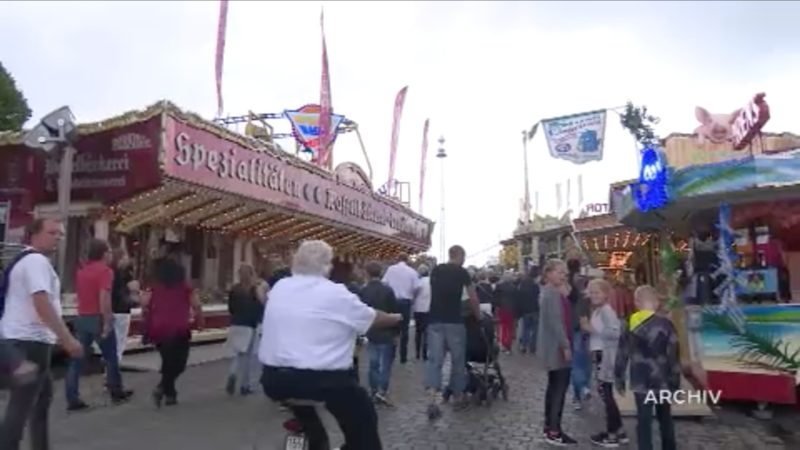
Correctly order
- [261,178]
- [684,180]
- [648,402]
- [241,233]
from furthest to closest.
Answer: [241,233] → [261,178] → [684,180] → [648,402]

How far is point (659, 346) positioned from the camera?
5.94m

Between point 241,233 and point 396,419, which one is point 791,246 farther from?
point 241,233

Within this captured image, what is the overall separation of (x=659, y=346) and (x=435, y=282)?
3.12 m

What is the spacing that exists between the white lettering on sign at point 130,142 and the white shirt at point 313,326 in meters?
8.67

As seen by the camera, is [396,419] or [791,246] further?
[791,246]

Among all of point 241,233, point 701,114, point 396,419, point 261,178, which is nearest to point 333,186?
point 241,233

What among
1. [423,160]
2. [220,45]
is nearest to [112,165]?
[220,45]

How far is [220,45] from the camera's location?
59.5 feet

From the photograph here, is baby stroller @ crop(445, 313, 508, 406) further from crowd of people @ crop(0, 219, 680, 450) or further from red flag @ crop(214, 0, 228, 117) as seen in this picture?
red flag @ crop(214, 0, 228, 117)

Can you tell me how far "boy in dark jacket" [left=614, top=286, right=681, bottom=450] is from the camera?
19.4 feet

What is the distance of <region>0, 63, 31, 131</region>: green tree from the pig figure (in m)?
21.9

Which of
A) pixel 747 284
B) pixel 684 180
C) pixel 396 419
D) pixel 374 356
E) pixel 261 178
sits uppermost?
pixel 261 178

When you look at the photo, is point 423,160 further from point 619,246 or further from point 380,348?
point 380,348

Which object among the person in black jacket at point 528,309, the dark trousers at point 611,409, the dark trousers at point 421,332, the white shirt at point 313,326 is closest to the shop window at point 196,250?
the dark trousers at point 421,332
